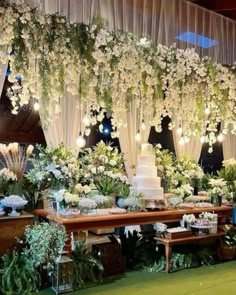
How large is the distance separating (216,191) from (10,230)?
10.5 ft

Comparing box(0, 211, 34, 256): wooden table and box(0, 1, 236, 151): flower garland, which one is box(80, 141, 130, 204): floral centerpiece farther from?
box(0, 211, 34, 256): wooden table

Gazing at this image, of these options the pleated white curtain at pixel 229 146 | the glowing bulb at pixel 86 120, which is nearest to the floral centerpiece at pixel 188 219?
the glowing bulb at pixel 86 120

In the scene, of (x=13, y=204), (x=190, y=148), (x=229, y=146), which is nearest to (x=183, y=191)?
(x=190, y=148)

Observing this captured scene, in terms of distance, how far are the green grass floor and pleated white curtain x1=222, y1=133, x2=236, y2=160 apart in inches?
149

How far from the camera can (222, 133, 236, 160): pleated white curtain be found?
841cm

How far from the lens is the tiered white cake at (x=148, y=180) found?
17.1 ft

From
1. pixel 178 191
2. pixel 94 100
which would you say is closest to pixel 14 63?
pixel 94 100

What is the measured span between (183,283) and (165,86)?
322 cm

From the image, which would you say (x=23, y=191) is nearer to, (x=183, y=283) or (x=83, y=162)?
(x=83, y=162)

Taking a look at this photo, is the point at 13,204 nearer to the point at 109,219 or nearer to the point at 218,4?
the point at 109,219

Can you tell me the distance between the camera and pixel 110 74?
5.59 m

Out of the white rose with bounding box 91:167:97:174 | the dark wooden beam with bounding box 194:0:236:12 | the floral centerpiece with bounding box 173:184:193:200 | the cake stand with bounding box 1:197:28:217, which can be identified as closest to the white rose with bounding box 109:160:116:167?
the white rose with bounding box 91:167:97:174

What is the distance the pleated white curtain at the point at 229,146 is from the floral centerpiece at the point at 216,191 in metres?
2.43

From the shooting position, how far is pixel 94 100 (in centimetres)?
562
